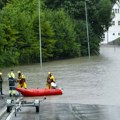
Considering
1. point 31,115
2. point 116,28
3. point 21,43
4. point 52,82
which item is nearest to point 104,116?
point 31,115

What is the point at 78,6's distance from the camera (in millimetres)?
91188

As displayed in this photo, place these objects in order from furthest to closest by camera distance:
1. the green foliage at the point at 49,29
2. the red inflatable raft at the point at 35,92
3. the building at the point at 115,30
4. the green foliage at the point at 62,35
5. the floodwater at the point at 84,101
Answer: the building at the point at 115,30 < the green foliage at the point at 62,35 < the green foliage at the point at 49,29 < the red inflatable raft at the point at 35,92 < the floodwater at the point at 84,101

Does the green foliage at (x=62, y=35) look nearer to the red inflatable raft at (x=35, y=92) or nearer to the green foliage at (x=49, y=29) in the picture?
the green foliage at (x=49, y=29)

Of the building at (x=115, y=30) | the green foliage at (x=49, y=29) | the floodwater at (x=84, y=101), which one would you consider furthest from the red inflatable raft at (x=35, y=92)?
the building at (x=115, y=30)

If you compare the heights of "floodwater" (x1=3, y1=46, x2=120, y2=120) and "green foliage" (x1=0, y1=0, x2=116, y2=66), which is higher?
"green foliage" (x1=0, y1=0, x2=116, y2=66)

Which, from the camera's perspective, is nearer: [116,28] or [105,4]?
[105,4]

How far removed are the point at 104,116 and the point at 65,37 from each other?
204ft

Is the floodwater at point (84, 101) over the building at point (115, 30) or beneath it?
beneath

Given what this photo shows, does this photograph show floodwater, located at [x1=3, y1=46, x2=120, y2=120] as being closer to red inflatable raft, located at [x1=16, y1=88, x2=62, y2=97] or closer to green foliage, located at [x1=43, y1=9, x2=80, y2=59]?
red inflatable raft, located at [x1=16, y1=88, x2=62, y2=97]

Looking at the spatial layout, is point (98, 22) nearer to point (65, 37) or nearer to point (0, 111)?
point (65, 37)

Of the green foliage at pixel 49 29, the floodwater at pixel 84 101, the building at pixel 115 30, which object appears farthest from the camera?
the building at pixel 115 30

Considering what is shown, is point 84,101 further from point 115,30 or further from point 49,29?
point 115,30

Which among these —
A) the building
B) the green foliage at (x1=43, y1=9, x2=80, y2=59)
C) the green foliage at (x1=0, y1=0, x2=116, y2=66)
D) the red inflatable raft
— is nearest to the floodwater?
the red inflatable raft

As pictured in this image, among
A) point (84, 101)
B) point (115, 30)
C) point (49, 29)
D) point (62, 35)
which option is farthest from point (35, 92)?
point (115, 30)
